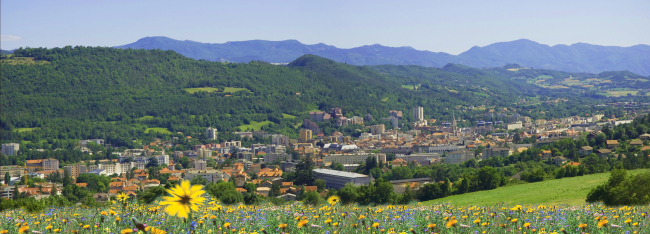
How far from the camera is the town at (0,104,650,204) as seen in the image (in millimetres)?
48031

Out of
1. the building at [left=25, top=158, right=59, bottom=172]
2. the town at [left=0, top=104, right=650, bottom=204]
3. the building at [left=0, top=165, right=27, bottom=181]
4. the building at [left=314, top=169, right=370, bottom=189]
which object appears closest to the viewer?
the town at [left=0, top=104, right=650, bottom=204]

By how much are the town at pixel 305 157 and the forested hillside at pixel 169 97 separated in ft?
23.6

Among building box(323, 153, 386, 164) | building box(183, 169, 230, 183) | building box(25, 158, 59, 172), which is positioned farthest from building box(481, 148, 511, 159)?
building box(25, 158, 59, 172)

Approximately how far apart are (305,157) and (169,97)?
6131cm

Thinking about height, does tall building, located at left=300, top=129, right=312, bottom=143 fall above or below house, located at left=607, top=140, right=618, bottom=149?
below

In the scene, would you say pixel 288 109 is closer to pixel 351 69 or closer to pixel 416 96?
pixel 416 96

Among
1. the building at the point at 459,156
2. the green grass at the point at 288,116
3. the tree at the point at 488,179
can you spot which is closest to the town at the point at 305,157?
the building at the point at 459,156

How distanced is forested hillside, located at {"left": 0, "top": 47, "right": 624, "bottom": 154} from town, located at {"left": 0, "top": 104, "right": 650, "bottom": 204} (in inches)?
283

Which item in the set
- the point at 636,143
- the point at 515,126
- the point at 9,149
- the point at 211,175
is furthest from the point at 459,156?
the point at 9,149

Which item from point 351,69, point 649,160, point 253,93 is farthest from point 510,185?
point 351,69

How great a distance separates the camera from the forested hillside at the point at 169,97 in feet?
333

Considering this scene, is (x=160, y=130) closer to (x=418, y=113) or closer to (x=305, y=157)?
(x=305, y=157)

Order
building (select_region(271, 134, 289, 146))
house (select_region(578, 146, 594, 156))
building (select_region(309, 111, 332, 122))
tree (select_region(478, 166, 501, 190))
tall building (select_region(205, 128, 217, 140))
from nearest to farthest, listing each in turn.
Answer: tree (select_region(478, 166, 501, 190))
house (select_region(578, 146, 594, 156))
building (select_region(271, 134, 289, 146))
tall building (select_region(205, 128, 217, 140))
building (select_region(309, 111, 332, 122))

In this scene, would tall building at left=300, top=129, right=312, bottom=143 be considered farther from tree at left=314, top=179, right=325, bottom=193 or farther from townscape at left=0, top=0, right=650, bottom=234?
tree at left=314, top=179, right=325, bottom=193
